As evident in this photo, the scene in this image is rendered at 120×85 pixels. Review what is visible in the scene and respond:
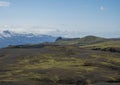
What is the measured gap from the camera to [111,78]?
459 ft

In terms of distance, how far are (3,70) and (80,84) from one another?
1888 inches

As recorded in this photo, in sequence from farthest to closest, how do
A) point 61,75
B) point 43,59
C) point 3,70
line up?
point 43,59 → point 3,70 → point 61,75

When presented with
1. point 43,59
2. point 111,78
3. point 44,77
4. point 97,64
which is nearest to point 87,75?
point 111,78

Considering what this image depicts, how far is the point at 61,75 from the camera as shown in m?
136

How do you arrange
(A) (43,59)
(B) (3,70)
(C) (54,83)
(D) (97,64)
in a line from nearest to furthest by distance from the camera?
(C) (54,83) < (B) (3,70) < (D) (97,64) < (A) (43,59)

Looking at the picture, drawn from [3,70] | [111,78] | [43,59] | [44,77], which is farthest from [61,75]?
[43,59]

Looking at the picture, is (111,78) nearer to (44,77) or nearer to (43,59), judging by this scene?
(44,77)

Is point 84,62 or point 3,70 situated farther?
point 84,62

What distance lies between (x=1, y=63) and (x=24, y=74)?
160 feet

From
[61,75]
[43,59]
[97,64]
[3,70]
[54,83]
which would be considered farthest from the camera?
[43,59]

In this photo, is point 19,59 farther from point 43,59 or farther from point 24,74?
point 24,74

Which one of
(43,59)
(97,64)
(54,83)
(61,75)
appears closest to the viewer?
(54,83)

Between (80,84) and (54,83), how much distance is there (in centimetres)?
1119

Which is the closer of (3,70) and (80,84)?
(80,84)
